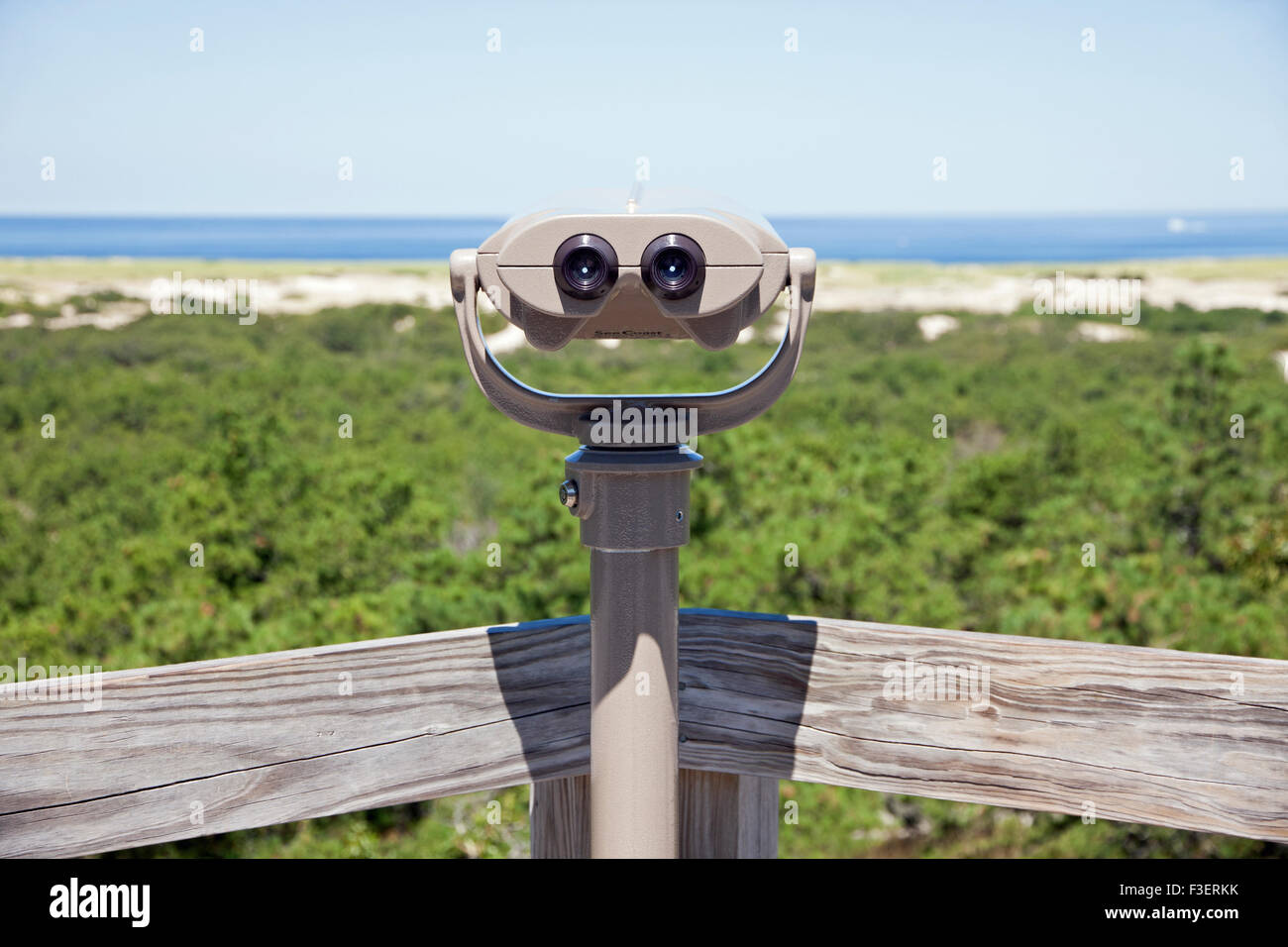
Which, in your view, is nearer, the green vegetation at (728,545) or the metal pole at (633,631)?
the metal pole at (633,631)

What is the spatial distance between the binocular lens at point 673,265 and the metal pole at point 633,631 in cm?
18

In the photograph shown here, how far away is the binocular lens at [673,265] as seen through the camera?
98 centimetres

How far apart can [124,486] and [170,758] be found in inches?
424

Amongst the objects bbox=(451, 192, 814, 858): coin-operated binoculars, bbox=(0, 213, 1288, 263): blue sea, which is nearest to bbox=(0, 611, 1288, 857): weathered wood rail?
bbox=(451, 192, 814, 858): coin-operated binoculars

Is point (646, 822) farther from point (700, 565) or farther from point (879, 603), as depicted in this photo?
point (879, 603)

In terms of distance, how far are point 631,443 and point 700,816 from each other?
0.48m

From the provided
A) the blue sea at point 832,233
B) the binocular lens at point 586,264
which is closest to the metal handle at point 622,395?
the binocular lens at point 586,264

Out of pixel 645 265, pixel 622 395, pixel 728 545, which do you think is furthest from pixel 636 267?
pixel 728 545

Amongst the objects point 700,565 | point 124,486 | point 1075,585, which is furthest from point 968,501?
point 124,486

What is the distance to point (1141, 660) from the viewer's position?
1129 mm

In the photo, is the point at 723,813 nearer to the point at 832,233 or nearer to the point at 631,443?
the point at 631,443

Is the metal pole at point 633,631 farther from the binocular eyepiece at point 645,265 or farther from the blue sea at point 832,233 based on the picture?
the blue sea at point 832,233

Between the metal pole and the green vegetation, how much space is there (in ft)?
15.3

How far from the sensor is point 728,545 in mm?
6859
